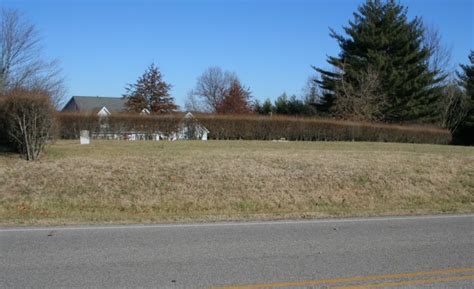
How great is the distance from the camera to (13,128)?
A: 13.7 m

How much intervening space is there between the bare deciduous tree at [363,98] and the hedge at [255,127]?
22.1 feet

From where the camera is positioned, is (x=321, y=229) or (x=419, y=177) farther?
(x=419, y=177)

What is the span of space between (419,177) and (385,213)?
518 cm

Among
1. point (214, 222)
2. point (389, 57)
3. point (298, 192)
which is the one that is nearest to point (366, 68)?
point (389, 57)

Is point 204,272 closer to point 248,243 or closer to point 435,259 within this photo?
point 248,243

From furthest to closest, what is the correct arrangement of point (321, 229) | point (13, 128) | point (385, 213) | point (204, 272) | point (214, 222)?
point (13, 128) → point (385, 213) → point (214, 222) → point (321, 229) → point (204, 272)

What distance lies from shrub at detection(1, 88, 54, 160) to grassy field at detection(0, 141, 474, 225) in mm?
642

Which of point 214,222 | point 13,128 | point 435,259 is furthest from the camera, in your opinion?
point 13,128

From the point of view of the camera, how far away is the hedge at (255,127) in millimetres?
21750

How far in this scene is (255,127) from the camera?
25.3 m

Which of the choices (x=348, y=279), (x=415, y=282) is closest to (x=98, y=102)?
(x=348, y=279)

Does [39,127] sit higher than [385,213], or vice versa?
[39,127]

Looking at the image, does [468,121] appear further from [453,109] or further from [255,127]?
[255,127]

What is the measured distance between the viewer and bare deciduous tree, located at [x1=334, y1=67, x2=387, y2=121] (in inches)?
1435
